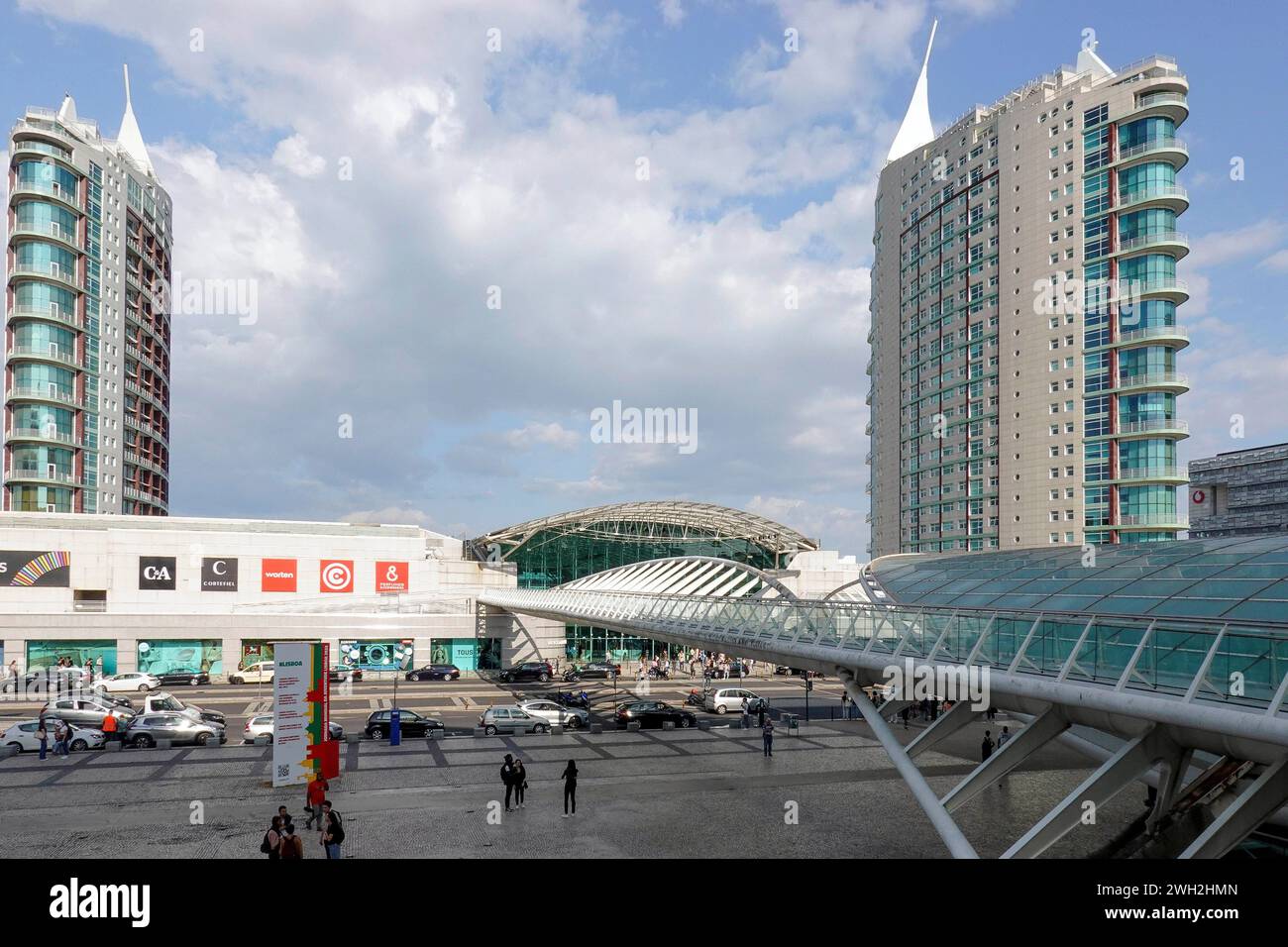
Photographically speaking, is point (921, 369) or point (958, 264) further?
point (921, 369)

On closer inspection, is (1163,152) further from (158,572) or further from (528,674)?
(158,572)

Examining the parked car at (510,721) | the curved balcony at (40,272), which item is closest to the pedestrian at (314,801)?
the parked car at (510,721)

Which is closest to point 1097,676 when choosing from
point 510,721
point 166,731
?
point 510,721

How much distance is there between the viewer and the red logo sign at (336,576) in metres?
59.2

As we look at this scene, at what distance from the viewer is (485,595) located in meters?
59.0

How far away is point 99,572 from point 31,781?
108 feet

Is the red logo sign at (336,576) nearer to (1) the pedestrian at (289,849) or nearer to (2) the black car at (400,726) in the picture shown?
(2) the black car at (400,726)

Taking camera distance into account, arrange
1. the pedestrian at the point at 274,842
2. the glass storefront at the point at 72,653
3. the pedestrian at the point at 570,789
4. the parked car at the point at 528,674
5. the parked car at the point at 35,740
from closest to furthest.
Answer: the pedestrian at the point at 274,842 → the pedestrian at the point at 570,789 → the parked car at the point at 35,740 → the glass storefront at the point at 72,653 → the parked car at the point at 528,674

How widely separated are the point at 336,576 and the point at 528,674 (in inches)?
588

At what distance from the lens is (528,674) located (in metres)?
56.0

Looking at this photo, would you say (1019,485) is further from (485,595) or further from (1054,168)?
(485,595)

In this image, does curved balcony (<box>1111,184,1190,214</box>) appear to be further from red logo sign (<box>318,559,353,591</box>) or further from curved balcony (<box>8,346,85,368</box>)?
curved balcony (<box>8,346,85,368</box>)

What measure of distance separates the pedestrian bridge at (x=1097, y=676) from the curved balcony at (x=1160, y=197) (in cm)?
5176
